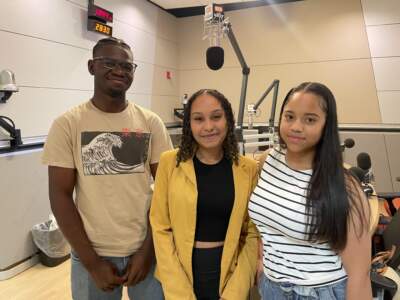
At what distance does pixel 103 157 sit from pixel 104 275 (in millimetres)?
467

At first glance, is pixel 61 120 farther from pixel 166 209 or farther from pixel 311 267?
pixel 311 267

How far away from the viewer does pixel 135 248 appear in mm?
1271

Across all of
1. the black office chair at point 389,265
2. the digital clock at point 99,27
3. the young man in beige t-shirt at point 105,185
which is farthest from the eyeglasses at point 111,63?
the digital clock at point 99,27

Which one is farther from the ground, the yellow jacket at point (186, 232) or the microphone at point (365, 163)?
the microphone at point (365, 163)

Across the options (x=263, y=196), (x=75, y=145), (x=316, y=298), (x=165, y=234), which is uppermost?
(x=75, y=145)

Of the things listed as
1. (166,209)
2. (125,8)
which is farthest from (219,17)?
(125,8)

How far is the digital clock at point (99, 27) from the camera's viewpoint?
348 centimetres

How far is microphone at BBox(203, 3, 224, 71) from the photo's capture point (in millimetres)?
2205

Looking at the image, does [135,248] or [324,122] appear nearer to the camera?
[324,122]

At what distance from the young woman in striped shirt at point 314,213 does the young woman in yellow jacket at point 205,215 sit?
5.9 inches

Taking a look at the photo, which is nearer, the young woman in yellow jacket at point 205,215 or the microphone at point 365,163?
the young woman in yellow jacket at point 205,215

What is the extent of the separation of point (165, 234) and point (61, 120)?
615mm

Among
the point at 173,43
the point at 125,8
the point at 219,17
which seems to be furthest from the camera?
the point at 173,43

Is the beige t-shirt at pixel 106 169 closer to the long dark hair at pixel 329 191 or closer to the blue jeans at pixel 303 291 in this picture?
the blue jeans at pixel 303 291
